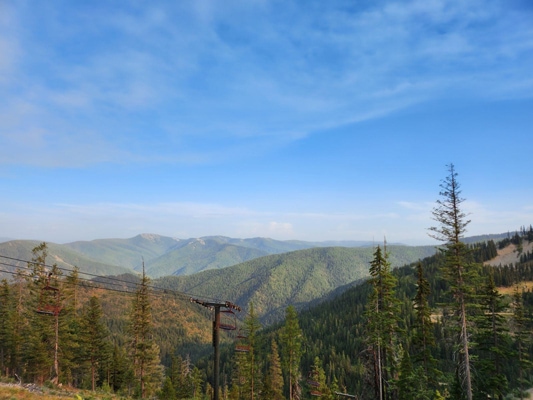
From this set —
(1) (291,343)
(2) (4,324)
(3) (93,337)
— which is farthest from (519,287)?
(2) (4,324)

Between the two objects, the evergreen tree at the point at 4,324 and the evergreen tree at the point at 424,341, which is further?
the evergreen tree at the point at 4,324

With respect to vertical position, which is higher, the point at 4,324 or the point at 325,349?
the point at 4,324

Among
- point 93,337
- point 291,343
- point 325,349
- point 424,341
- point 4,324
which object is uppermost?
point 424,341

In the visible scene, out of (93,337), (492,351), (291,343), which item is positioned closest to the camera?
(492,351)

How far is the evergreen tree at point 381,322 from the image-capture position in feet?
101

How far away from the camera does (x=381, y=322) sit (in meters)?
30.4

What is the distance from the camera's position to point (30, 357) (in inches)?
1806

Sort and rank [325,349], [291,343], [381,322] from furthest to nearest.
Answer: [325,349] → [291,343] → [381,322]

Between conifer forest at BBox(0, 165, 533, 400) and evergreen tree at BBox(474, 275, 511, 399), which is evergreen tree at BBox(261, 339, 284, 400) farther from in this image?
evergreen tree at BBox(474, 275, 511, 399)

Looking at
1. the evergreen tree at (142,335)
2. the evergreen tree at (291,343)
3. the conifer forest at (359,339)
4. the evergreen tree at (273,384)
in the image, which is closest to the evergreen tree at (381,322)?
the conifer forest at (359,339)

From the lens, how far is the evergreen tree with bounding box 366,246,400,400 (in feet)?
101

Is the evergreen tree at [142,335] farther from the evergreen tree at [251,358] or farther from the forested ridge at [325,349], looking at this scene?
the evergreen tree at [251,358]

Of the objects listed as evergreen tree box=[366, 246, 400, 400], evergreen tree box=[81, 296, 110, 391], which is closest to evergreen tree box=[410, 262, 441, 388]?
evergreen tree box=[366, 246, 400, 400]

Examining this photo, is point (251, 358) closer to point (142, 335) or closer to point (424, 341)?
point (142, 335)
